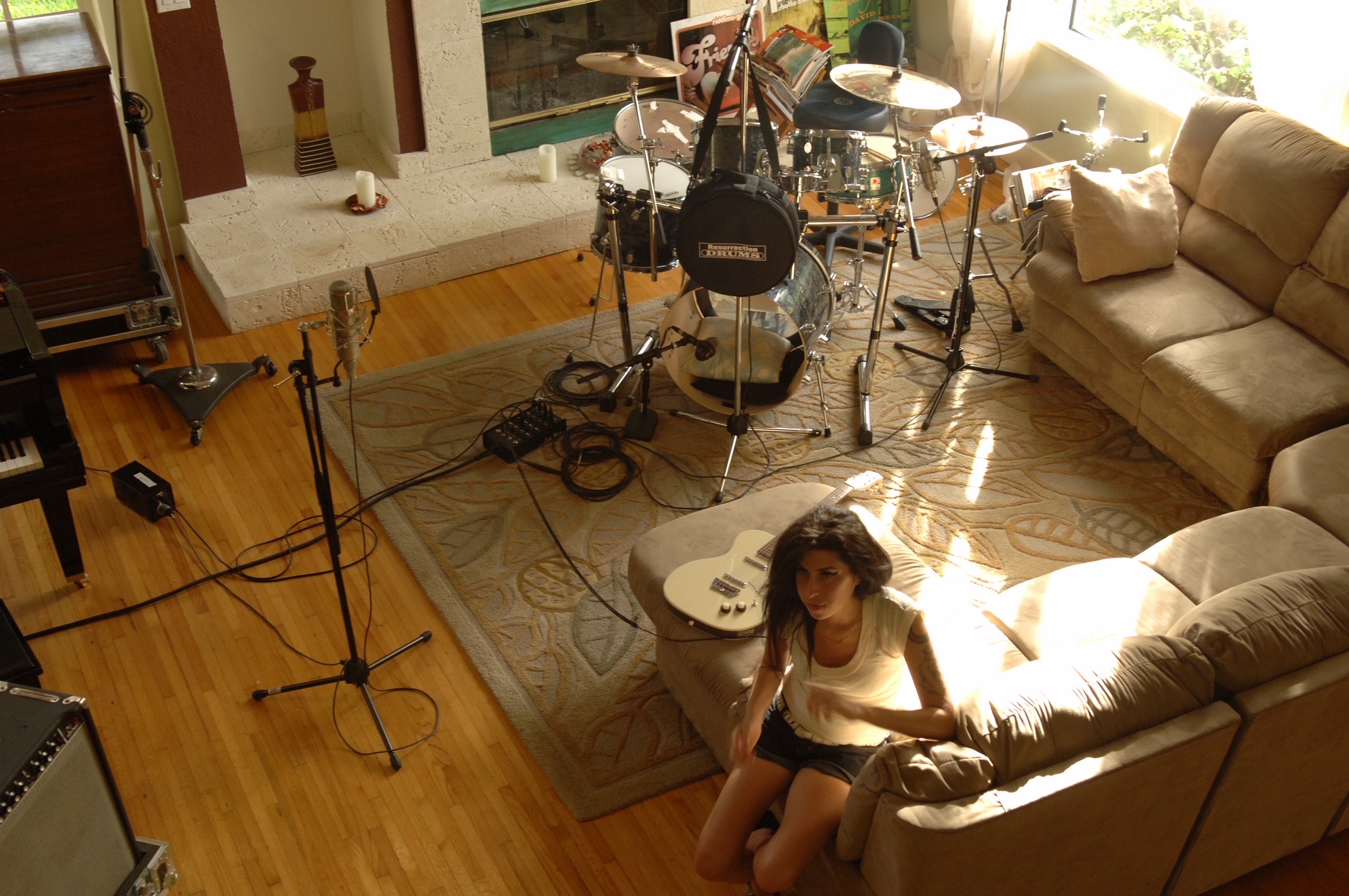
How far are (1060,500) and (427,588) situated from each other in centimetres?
208

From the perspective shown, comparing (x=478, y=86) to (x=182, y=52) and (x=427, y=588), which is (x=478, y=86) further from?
(x=427, y=588)

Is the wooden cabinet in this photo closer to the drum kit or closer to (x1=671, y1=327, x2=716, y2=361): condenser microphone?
the drum kit

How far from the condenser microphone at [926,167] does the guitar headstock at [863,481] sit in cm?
105

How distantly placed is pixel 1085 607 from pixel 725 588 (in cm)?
91

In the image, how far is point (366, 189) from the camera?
5.38 meters

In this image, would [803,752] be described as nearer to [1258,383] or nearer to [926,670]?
[926,670]

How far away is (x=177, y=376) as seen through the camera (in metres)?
4.59

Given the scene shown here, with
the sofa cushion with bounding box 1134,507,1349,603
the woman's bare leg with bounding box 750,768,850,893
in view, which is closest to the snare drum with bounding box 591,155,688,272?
the sofa cushion with bounding box 1134,507,1349,603

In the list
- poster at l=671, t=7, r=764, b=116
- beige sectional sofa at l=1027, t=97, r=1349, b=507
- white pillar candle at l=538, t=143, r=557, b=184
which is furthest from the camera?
poster at l=671, t=7, r=764, b=116

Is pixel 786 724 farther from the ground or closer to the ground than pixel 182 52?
closer to the ground

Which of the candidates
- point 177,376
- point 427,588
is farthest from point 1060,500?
point 177,376

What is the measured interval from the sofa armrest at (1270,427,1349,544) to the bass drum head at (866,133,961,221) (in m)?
1.69

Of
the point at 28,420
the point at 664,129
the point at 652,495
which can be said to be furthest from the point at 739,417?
the point at 28,420

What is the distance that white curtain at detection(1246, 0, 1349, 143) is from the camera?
4.45 meters
